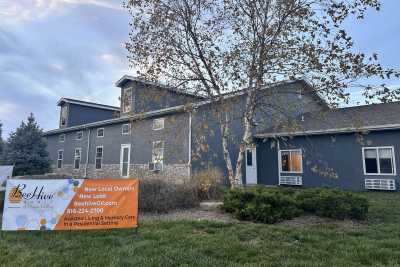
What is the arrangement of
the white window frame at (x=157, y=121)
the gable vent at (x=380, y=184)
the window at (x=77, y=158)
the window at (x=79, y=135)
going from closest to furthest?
the gable vent at (x=380, y=184) → the white window frame at (x=157, y=121) → the window at (x=77, y=158) → the window at (x=79, y=135)

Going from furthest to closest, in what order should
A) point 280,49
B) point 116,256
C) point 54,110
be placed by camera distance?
point 54,110 < point 280,49 < point 116,256

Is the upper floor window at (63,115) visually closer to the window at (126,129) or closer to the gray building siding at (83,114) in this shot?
Result: the gray building siding at (83,114)

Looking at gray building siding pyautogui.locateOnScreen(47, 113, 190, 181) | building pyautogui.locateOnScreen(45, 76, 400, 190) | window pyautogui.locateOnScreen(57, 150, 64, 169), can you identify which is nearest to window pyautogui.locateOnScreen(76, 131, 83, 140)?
gray building siding pyautogui.locateOnScreen(47, 113, 190, 181)

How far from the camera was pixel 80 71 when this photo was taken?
1602 centimetres

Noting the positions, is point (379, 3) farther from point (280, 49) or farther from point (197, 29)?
point (197, 29)

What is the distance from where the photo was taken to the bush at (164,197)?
846 centimetres

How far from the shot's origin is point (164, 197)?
28.0 ft

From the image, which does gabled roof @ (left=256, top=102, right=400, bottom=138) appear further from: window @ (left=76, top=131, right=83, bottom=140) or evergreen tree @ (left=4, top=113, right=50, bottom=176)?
window @ (left=76, top=131, right=83, bottom=140)

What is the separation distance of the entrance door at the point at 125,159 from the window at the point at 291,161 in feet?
33.5

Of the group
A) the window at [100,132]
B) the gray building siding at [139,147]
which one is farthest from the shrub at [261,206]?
the window at [100,132]

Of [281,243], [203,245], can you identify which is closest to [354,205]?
[281,243]

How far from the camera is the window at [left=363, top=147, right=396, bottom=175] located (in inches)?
527

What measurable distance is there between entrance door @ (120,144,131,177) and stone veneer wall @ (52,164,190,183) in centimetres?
40

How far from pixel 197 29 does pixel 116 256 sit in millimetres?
7721
